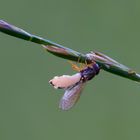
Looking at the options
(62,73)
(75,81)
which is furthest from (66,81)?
(62,73)

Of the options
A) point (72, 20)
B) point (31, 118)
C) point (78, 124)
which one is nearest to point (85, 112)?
point (78, 124)

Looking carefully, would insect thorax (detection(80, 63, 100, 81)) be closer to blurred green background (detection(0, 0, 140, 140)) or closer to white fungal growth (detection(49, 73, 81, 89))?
white fungal growth (detection(49, 73, 81, 89))

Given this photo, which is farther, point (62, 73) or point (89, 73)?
point (62, 73)

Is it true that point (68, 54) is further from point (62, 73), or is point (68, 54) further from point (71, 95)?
point (62, 73)

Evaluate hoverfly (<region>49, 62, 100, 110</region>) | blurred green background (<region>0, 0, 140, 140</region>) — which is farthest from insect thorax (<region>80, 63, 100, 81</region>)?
blurred green background (<region>0, 0, 140, 140</region>)

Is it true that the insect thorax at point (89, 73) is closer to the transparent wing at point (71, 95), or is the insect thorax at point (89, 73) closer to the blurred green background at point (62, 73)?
the transparent wing at point (71, 95)

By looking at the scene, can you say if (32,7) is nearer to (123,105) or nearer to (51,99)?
(51,99)
